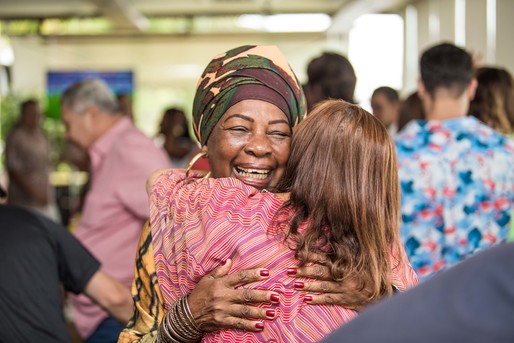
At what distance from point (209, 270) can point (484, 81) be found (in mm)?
2576

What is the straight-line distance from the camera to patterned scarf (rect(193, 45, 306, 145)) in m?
1.89

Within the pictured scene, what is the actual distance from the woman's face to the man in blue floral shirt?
54.9 inches

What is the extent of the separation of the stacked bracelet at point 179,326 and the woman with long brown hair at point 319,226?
6cm

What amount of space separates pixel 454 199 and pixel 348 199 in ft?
5.59

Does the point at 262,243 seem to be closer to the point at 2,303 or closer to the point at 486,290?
the point at 486,290

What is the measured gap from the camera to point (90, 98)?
13.1 feet

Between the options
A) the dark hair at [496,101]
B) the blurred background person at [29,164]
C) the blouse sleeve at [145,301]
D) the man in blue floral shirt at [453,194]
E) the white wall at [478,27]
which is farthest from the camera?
the white wall at [478,27]

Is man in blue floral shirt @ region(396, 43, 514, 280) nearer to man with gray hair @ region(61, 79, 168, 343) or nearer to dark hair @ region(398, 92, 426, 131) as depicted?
man with gray hair @ region(61, 79, 168, 343)

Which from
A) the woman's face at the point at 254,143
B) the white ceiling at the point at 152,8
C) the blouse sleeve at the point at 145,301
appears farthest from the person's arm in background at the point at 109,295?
the white ceiling at the point at 152,8

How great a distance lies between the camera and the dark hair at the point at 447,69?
11.0 feet

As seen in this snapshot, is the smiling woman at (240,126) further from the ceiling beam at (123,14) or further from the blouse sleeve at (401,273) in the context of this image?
the ceiling beam at (123,14)

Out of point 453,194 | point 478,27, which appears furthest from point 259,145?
point 478,27

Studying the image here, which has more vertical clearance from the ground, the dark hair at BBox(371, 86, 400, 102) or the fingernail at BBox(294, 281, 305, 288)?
the fingernail at BBox(294, 281, 305, 288)

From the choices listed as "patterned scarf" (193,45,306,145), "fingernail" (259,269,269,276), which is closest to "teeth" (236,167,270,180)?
"patterned scarf" (193,45,306,145)
